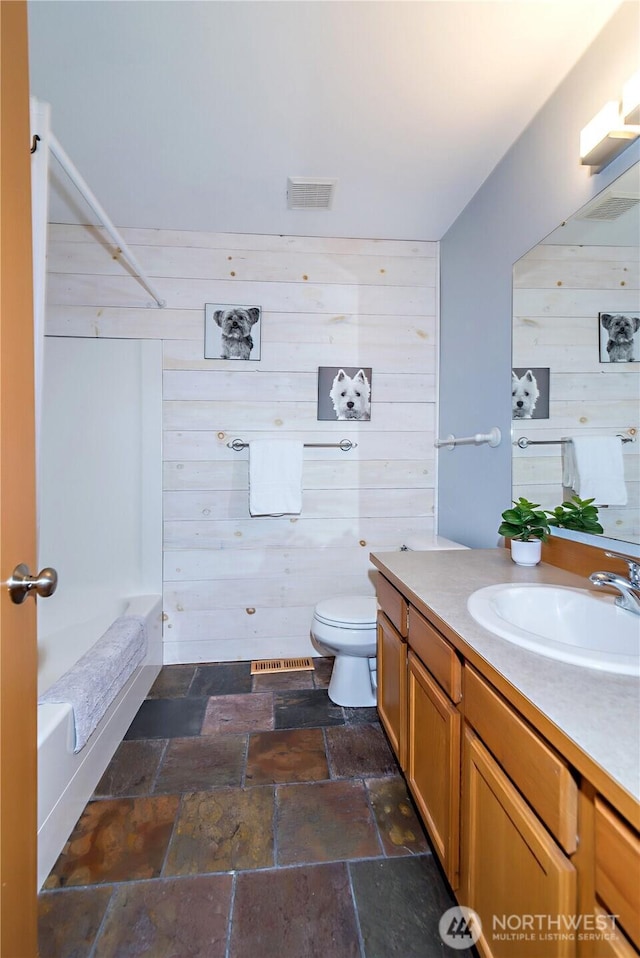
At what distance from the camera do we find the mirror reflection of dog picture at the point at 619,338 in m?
1.12

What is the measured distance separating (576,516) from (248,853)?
1438 mm

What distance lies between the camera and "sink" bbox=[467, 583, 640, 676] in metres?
0.86

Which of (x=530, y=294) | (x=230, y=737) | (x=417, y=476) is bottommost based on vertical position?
(x=230, y=737)

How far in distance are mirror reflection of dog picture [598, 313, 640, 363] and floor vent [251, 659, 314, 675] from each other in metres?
2.02

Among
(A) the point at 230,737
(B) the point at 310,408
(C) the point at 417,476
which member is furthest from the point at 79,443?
(C) the point at 417,476

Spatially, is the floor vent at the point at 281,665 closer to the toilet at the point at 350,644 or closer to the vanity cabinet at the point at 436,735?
the toilet at the point at 350,644

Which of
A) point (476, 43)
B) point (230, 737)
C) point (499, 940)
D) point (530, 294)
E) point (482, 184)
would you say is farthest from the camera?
point (482, 184)

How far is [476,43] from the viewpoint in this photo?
1.27 meters

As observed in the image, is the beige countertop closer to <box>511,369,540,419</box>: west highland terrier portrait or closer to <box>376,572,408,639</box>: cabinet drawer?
<box>376,572,408,639</box>: cabinet drawer

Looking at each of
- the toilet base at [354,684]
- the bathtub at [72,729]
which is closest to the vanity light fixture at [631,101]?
the toilet base at [354,684]

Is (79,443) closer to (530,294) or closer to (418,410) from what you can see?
(418,410)

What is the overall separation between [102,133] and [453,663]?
7.26 ft

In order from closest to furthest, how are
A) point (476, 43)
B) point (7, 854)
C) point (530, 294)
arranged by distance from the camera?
1. point (7, 854)
2. point (476, 43)
3. point (530, 294)

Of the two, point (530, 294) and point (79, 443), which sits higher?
point (530, 294)
